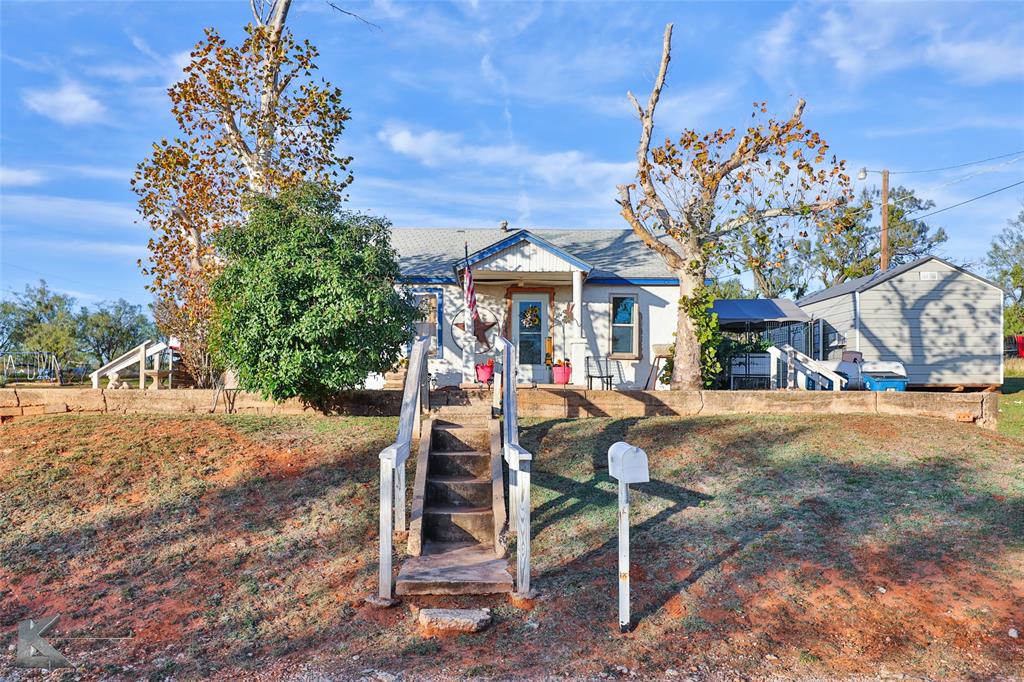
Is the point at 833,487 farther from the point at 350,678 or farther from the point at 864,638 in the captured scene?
the point at 350,678

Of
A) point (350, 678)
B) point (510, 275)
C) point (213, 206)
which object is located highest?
point (213, 206)

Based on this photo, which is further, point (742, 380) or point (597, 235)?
point (597, 235)

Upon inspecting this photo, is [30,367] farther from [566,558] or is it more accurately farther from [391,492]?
[566,558]

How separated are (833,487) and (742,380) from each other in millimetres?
8561

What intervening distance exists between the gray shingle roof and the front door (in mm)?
1436

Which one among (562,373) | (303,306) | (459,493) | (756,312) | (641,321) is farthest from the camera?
(756,312)

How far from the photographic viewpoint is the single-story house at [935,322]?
734 inches

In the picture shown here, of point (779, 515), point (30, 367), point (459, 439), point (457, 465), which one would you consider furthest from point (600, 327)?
point (30, 367)

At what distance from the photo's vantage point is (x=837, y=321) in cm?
1966

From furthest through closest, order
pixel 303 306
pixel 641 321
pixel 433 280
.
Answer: pixel 641 321, pixel 433 280, pixel 303 306

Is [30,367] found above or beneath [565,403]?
above

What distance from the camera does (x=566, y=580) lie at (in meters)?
5.79

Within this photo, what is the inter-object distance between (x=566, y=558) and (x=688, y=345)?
6.44 metres

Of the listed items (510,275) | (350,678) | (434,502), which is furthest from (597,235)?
(350,678)
